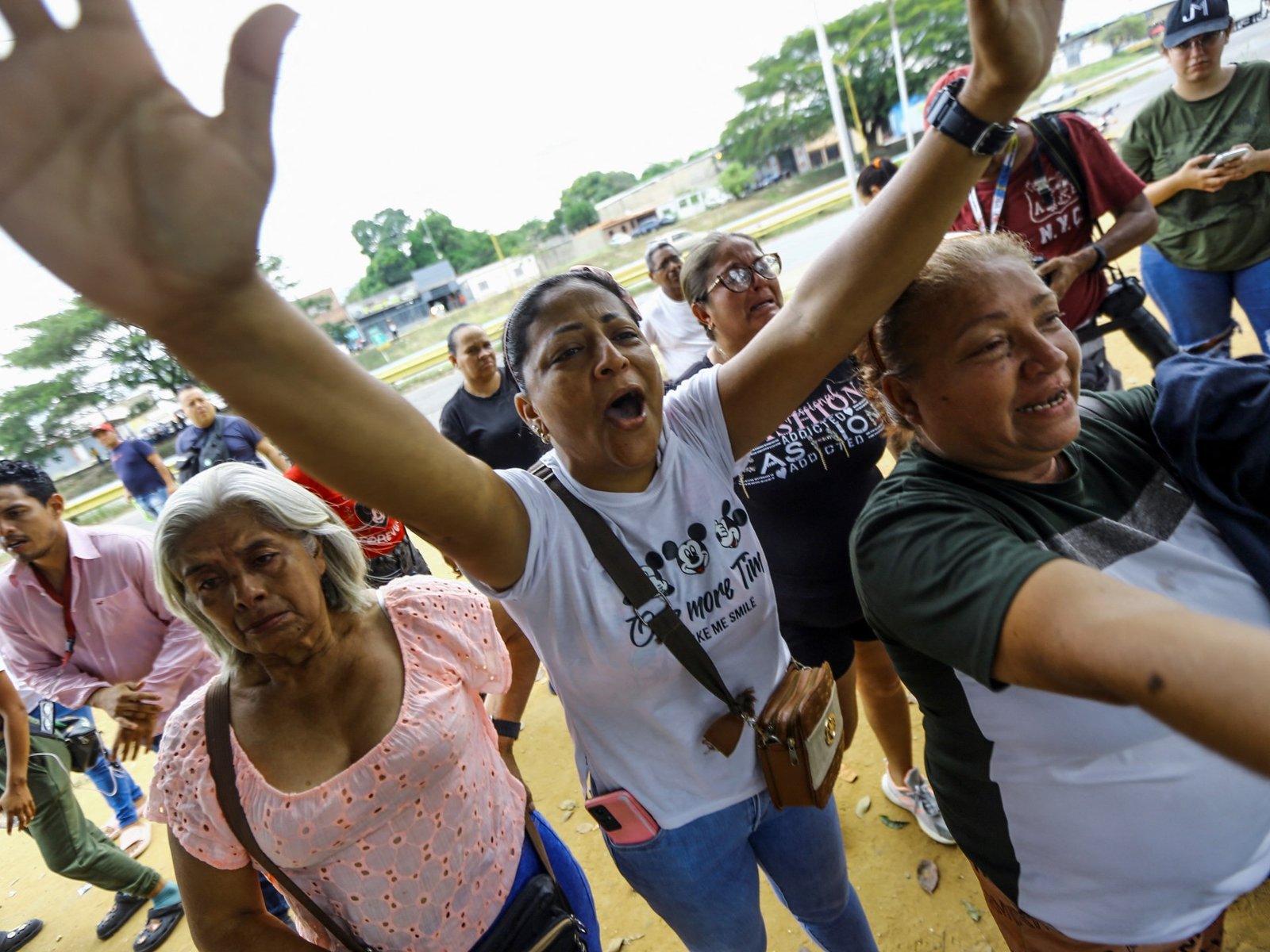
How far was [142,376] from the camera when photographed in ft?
24.5

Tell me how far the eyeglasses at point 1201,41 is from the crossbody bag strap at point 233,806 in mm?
4910

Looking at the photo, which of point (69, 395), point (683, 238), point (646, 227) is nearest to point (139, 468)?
point (69, 395)

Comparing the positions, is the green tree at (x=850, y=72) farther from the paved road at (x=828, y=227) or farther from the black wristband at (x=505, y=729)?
the black wristband at (x=505, y=729)

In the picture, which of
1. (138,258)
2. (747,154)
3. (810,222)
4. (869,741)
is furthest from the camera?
(747,154)

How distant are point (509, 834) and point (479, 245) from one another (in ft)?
197

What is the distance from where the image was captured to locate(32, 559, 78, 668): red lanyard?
2.84 meters

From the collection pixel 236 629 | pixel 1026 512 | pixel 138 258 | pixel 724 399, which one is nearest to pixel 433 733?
pixel 236 629

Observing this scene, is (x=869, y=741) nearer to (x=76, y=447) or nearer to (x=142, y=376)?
(x=142, y=376)

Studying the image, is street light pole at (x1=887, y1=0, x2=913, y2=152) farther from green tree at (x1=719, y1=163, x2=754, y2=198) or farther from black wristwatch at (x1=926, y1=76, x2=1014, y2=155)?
green tree at (x1=719, y1=163, x2=754, y2=198)

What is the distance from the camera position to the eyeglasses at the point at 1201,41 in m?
3.21

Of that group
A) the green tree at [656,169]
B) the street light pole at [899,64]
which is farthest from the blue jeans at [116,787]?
the green tree at [656,169]

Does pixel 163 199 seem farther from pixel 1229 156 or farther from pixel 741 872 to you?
pixel 1229 156

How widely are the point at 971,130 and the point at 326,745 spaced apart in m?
1.90

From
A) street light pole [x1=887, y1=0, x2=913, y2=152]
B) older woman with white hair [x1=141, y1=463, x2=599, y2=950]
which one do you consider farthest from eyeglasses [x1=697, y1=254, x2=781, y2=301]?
street light pole [x1=887, y1=0, x2=913, y2=152]
